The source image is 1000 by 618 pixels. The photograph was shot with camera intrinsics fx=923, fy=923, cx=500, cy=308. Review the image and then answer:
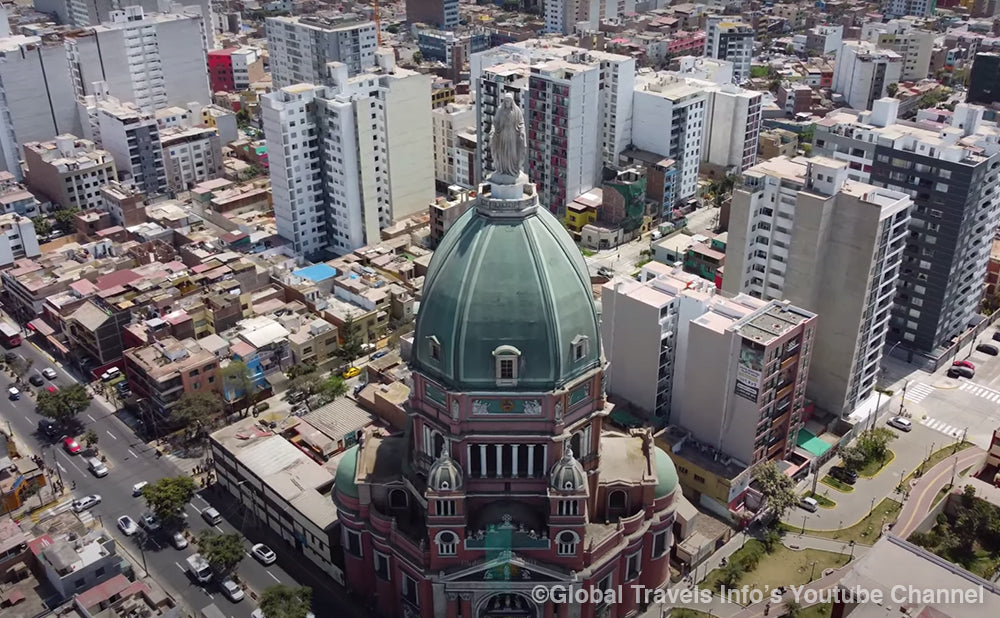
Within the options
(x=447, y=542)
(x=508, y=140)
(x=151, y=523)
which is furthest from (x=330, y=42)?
(x=447, y=542)

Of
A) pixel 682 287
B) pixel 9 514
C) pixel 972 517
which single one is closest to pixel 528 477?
pixel 682 287

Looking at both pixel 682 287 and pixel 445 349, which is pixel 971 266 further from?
pixel 445 349

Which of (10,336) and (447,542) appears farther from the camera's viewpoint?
(10,336)

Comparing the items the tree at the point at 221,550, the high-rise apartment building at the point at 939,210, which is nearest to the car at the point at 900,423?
the high-rise apartment building at the point at 939,210

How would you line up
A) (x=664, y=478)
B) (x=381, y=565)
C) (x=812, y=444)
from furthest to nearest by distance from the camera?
(x=812, y=444), (x=664, y=478), (x=381, y=565)

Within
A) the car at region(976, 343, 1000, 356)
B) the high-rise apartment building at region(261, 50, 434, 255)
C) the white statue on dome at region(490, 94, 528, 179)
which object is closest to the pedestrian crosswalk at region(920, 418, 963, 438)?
the car at region(976, 343, 1000, 356)

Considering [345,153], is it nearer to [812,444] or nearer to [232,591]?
[232,591]

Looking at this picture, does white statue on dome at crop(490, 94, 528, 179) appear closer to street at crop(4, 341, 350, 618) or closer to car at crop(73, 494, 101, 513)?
street at crop(4, 341, 350, 618)
